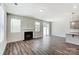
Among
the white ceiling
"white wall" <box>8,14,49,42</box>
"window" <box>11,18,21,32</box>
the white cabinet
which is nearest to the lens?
the white ceiling

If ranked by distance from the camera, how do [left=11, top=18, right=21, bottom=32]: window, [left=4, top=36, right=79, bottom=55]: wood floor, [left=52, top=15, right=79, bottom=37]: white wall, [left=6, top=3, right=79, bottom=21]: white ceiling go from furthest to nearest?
1. [left=52, top=15, right=79, bottom=37]: white wall
2. [left=11, top=18, right=21, bottom=32]: window
3. [left=6, top=3, right=79, bottom=21]: white ceiling
4. [left=4, top=36, right=79, bottom=55]: wood floor

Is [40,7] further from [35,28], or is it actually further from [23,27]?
[35,28]

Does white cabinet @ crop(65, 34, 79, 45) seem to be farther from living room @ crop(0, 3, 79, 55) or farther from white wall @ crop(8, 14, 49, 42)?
white wall @ crop(8, 14, 49, 42)

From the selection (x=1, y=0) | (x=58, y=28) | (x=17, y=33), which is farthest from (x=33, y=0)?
(x=58, y=28)

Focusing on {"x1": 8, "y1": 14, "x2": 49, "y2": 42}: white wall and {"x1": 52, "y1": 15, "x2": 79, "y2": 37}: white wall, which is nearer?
{"x1": 8, "y1": 14, "x2": 49, "y2": 42}: white wall

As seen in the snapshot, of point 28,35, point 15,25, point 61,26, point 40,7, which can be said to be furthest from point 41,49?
point 61,26

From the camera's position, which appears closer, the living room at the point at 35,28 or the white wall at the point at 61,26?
the living room at the point at 35,28

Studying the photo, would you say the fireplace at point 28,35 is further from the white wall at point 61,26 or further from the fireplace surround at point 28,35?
the white wall at point 61,26

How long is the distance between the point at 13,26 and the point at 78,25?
629 centimetres

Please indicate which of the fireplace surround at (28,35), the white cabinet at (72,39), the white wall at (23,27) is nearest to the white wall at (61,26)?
the white cabinet at (72,39)

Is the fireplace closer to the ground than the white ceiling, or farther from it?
closer to the ground

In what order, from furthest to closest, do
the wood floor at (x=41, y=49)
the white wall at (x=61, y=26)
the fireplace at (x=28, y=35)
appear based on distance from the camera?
1. the white wall at (x=61, y=26)
2. the fireplace at (x=28, y=35)
3. the wood floor at (x=41, y=49)

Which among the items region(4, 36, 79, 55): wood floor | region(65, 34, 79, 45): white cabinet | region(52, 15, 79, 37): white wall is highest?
region(52, 15, 79, 37): white wall

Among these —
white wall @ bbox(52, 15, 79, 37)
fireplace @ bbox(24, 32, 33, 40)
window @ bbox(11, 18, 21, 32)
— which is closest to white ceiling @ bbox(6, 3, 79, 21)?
window @ bbox(11, 18, 21, 32)
